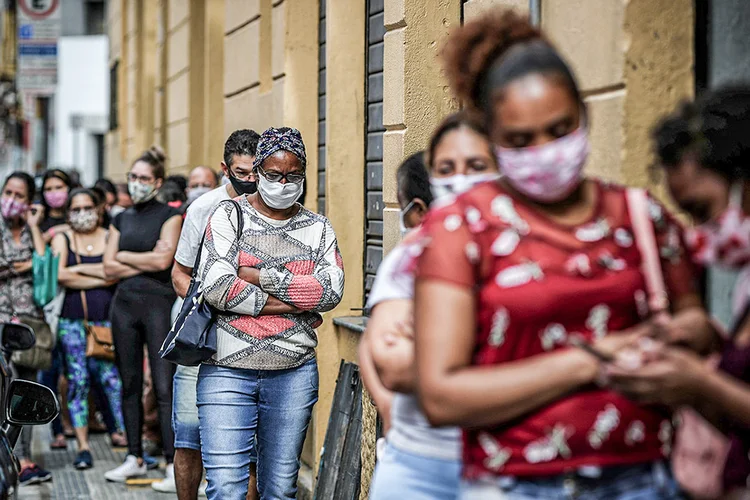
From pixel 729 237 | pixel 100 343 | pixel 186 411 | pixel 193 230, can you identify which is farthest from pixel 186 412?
pixel 729 237

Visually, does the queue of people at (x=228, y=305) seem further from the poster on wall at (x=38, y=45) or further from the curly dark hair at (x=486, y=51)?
the poster on wall at (x=38, y=45)

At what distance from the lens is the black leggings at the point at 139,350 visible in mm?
8523

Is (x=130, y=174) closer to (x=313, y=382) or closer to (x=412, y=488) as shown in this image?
(x=313, y=382)

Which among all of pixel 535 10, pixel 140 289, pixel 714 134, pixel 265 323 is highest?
pixel 535 10

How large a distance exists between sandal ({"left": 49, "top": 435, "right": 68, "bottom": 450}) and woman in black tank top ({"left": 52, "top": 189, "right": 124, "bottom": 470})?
0.63 metres

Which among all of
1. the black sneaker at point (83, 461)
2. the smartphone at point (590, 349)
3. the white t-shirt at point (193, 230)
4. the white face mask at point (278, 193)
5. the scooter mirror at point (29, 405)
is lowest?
the black sneaker at point (83, 461)

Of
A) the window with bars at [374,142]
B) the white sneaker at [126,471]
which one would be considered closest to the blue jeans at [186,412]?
the window with bars at [374,142]

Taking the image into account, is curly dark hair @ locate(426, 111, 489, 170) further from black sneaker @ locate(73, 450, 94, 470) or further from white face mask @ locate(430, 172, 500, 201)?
black sneaker @ locate(73, 450, 94, 470)

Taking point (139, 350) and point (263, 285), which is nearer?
point (263, 285)

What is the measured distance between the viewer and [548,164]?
259 centimetres

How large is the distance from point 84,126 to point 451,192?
3251 cm

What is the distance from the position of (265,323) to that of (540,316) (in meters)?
3.05

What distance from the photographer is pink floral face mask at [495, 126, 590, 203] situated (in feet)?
8.48

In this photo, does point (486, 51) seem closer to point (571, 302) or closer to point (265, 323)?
point (571, 302)
